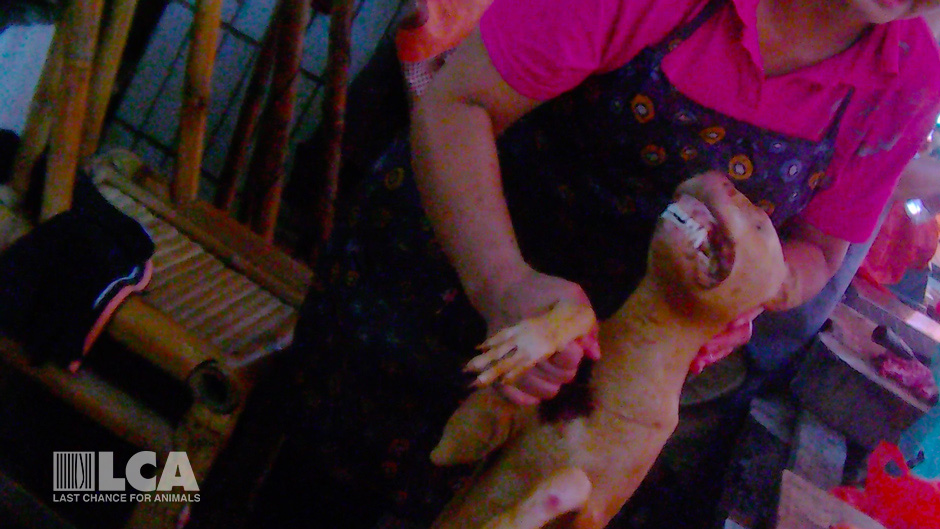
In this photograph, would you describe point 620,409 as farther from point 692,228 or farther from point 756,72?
point 756,72

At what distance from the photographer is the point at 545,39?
47 cm

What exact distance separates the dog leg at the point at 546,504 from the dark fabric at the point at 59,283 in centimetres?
66

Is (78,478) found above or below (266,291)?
below

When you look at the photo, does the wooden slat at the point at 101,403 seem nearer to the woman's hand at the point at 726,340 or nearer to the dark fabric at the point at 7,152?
the dark fabric at the point at 7,152

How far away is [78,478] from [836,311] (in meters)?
1.66

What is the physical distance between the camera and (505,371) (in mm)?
386

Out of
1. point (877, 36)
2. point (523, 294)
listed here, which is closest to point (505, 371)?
point (523, 294)

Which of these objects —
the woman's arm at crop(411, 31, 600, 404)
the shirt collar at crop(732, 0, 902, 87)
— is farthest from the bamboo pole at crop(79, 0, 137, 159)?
the shirt collar at crop(732, 0, 902, 87)

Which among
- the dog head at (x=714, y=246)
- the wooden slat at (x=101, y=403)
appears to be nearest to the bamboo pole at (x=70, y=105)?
the wooden slat at (x=101, y=403)

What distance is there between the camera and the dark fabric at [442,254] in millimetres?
528

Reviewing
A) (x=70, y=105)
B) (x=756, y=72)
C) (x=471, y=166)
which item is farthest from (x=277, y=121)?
(x=756, y=72)

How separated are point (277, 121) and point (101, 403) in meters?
0.74

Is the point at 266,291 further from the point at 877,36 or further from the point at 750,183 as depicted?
the point at 877,36

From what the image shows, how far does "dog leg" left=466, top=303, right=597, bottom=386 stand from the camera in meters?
0.38
